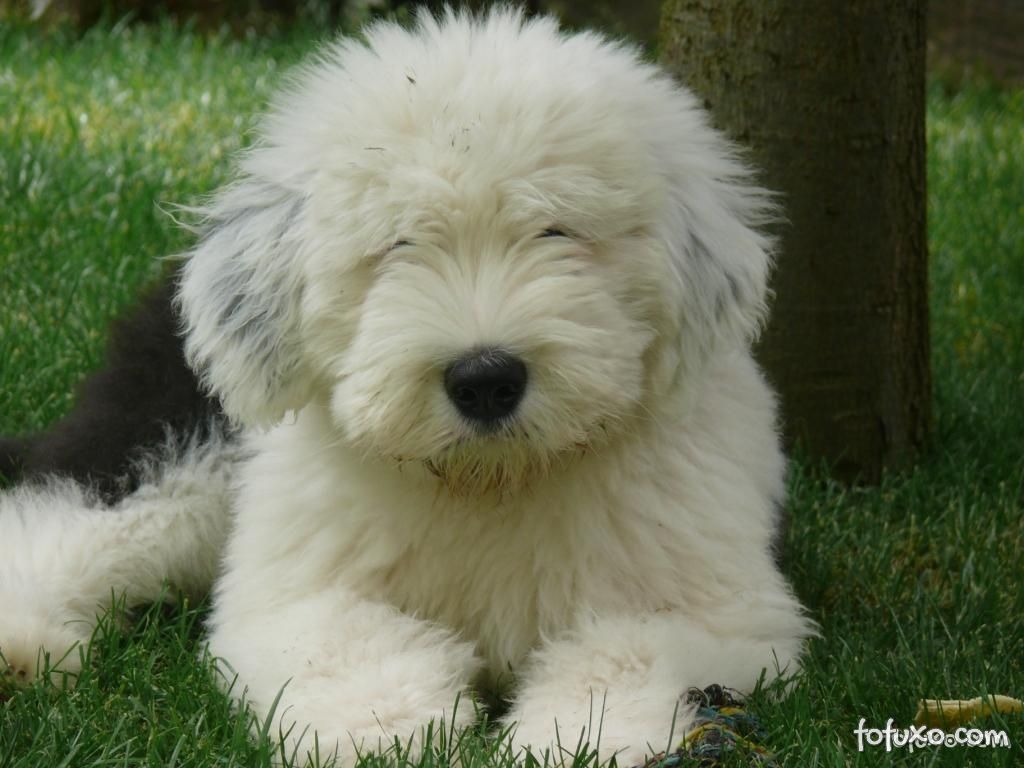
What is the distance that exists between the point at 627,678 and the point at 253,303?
3.53ft

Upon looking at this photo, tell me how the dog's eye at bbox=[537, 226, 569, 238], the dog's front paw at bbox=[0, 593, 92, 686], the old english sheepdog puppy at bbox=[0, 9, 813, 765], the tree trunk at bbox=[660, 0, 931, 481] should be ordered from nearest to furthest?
the old english sheepdog puppy at bbox=[0, 9, 813, 765], the dog's eye at bbox=[537, 226, 569, 238], the dog's front paw at bbox=[0, 593, 92, 686], the tree trunk at bbox=[660, 0, 931, 481]

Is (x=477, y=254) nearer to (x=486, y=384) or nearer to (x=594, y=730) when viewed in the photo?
(x=486, y=384)

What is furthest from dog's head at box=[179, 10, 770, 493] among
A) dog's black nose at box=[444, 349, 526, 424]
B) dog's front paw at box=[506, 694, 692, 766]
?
dog's front paw at box=[506, 694, 692, 766]

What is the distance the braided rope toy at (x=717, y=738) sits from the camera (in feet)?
8.47

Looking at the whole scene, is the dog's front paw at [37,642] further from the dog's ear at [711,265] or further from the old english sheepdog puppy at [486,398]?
the dog's ear at [711,265]

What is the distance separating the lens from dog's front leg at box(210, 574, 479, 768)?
105 inches

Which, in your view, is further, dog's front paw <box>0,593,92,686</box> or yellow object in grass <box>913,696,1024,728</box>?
dog's front paw <box>0,593,92,686</box>

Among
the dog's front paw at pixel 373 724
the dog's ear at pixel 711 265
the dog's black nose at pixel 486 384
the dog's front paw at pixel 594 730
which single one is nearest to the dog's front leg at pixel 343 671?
the dog's front paw at pixel 373 724

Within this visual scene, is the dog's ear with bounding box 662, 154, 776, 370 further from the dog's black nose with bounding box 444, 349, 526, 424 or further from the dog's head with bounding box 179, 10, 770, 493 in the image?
the dog's black nose with bounding box 444, 349, 526, 424

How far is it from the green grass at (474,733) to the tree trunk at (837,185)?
288mm

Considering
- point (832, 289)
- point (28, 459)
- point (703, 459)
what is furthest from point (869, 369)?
point (28, 459)

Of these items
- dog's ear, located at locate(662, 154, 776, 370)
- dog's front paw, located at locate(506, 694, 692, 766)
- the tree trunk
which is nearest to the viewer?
dog's front paw, located at locate(506, 694, 692, 766)

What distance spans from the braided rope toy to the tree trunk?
2.14 meters

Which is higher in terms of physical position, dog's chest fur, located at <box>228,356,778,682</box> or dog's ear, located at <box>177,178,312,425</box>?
dog's ear, located at <box>177,178,312,425</box>
